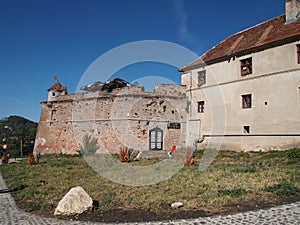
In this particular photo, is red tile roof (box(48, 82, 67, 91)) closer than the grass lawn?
No

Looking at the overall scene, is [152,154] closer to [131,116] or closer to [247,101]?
[131,116]

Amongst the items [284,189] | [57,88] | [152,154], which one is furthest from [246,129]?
[57,88]

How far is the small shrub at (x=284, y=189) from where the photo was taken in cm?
Result: 715

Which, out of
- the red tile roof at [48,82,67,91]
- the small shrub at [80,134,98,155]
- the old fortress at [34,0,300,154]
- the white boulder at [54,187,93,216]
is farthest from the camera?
the red tile roof at [48,82,67,91]

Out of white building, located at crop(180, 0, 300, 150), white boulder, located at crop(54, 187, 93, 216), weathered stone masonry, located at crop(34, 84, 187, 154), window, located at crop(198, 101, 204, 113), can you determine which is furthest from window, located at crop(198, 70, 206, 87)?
white boulder, located at crop(54, 187, 93, 216)

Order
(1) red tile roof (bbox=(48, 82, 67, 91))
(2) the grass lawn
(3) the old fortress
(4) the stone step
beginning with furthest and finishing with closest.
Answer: (1) red tile roof (bbox=(48, 82, 67, 91)) → (4) the stone step → (3) the old fortress → (2) the grass lawn

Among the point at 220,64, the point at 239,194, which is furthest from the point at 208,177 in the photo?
the point at 220,64

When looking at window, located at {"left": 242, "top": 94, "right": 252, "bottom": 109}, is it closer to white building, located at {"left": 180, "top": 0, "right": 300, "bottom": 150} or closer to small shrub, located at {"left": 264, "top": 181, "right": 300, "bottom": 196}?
white building, located at {"left": 180, "top": 0, "right": 300, "bottom": 150}

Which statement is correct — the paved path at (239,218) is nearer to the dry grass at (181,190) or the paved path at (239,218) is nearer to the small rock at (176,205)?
the dry grass at (181,190)

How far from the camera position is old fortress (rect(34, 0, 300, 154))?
55.5ft

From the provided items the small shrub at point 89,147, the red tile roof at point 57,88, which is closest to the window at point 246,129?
the small shrub at point 89,147

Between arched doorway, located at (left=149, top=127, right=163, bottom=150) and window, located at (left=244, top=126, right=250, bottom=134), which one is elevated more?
window, located at (left=244, top=126, right=250, bottom=134)

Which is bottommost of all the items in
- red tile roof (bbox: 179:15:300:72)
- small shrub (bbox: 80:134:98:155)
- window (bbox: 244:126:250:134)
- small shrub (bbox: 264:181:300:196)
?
small shrub (bbox: 264:181:300:196)

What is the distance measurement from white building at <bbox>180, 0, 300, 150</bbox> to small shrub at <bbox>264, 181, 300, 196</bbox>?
9449 mm
